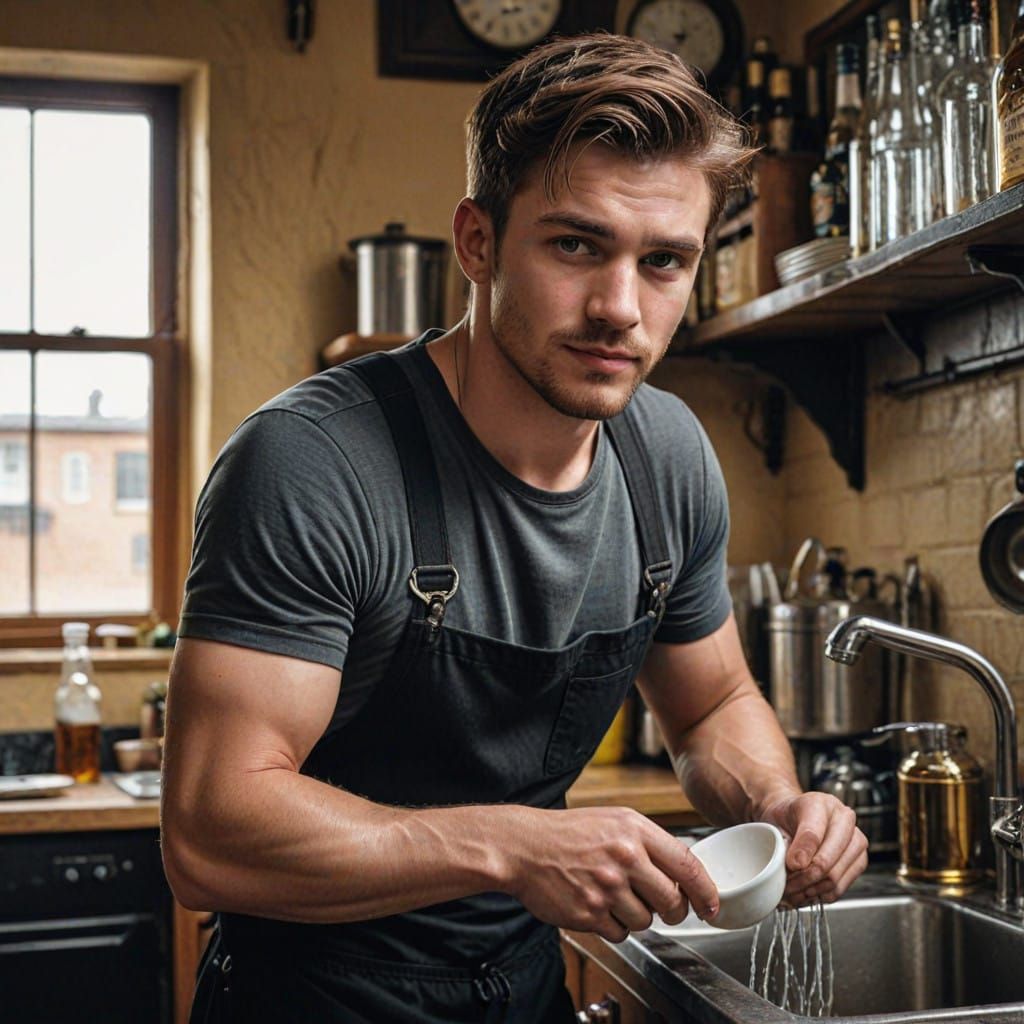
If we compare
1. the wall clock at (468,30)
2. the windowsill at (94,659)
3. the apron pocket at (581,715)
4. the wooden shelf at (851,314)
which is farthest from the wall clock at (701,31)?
the apron pocket at (581,715)

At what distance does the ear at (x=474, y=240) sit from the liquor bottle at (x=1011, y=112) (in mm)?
691

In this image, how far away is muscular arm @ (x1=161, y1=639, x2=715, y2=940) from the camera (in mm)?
1340

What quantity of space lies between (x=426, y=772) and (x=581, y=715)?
0.22m

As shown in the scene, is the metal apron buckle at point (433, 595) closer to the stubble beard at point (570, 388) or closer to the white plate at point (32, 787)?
the stubble beard at point (570, 388)

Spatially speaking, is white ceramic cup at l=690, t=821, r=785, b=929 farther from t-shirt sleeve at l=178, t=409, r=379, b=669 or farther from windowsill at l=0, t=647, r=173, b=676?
windowsill at l=0, t=647, r=173, b=676

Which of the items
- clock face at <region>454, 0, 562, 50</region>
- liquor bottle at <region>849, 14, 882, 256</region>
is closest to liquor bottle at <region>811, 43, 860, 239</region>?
liquor bottle at <region>849, 14, 882, 256</region>

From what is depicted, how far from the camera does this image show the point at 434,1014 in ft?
5.28

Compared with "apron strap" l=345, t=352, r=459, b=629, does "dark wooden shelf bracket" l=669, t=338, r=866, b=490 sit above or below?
above

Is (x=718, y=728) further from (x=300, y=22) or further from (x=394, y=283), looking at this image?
(x=300, y=22)

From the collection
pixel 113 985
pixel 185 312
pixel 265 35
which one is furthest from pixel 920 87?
pixel 113 985

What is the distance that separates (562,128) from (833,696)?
5.03 feet

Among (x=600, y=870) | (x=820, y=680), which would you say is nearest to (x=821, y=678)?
(x=820, y=680)

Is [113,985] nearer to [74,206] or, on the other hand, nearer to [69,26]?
[74,206]

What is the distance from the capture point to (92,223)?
11.8 ft
